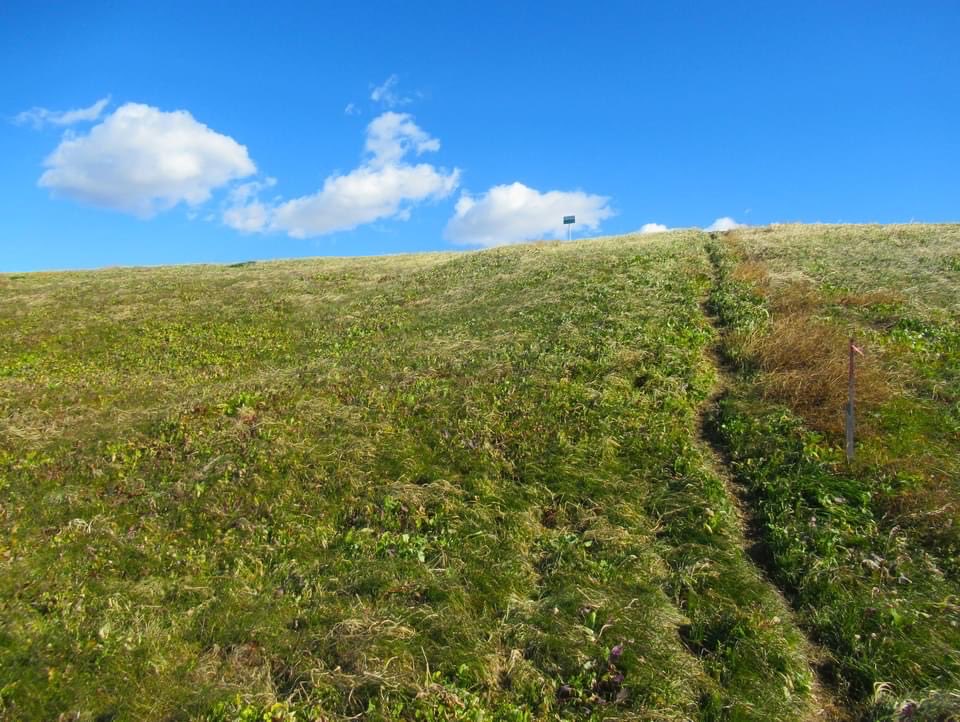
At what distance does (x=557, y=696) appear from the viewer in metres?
6.28

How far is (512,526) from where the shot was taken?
915 centimetres

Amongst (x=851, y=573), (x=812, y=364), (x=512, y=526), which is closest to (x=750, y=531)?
(x=851, y=573)

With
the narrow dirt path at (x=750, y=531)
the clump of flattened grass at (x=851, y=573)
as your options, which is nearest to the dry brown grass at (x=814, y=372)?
the narrow dirt path at (x=750, y=531)

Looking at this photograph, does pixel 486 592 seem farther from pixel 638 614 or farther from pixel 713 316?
pixel 713 316

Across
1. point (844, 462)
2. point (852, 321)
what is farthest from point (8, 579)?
point (852, 321)

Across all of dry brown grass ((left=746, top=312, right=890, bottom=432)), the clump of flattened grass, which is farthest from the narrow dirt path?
dry brown grass ((left=746, top=312, right=890, bottom=432))

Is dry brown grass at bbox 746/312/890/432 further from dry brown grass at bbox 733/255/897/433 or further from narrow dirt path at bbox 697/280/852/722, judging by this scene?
narrow dirt path at bbox 697/280/852/722

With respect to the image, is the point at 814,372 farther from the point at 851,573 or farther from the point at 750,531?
the point at 851,573

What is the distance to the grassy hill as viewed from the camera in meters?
6.40

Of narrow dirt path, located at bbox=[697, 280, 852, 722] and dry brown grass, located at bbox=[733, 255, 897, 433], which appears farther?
dry brown grass, located at bbox=[733, 255, 897, 433]

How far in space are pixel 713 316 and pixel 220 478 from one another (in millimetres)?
15683

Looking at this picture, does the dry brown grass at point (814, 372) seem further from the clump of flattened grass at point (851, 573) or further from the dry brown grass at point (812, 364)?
the clump of flattened grass at point (851, 573)

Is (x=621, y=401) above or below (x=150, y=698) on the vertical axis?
above

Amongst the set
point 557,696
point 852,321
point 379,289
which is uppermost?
point 379,289
